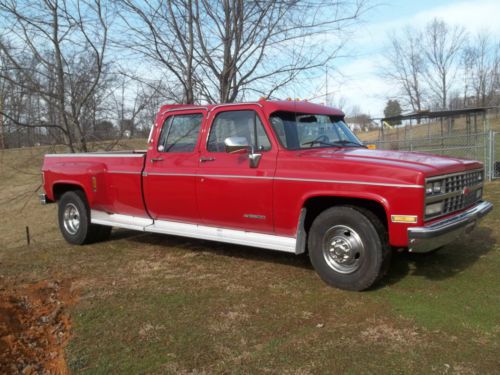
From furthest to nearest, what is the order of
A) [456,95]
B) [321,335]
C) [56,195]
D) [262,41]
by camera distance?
1. [456,95]
2. [262,41]
3. [56,195]
4. [321,335]

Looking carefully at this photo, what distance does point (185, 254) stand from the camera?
6.06 meters

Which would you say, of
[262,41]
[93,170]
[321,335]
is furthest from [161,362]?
[262,41]

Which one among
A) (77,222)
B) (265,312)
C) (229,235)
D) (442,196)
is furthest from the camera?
(77,222)

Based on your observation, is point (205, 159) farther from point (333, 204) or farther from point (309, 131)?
point (333, 204)

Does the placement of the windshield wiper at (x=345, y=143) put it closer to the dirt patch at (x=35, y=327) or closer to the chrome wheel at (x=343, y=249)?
the chrome wheel at (x=343, y=249)

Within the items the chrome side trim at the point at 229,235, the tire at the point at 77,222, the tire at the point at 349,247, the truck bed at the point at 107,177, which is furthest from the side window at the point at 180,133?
the tire at the point at 349,247

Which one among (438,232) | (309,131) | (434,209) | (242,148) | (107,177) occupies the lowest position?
(438,232)

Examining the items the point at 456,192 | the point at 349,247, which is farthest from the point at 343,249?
the point at 456,192

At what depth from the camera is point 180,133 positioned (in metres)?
5.77

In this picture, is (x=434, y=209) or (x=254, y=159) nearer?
(x=434, y=209)

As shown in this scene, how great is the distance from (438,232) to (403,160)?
0.75 meters

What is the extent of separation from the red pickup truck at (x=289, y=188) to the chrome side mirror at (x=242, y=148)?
2 centimetres

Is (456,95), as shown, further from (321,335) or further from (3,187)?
(321,335)

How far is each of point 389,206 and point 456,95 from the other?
44.3 meters
